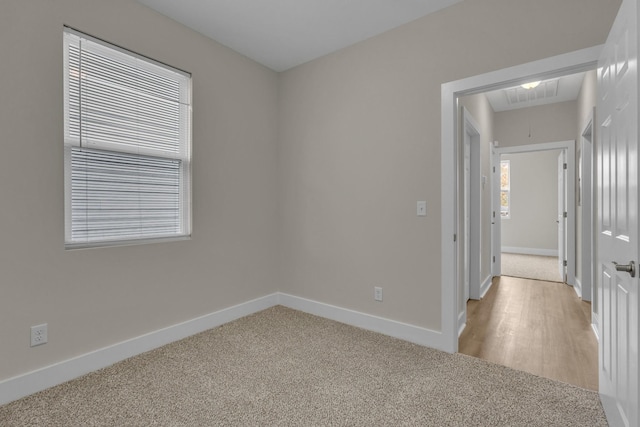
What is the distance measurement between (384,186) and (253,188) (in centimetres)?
137

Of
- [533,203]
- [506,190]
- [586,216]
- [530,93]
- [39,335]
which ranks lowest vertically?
[39,335]

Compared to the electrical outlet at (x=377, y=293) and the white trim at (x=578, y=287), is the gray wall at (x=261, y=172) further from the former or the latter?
the white trim at (x=578, y=287)

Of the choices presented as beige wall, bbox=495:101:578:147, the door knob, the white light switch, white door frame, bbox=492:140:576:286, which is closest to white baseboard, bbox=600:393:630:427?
the door knob

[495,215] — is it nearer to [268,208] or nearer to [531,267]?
[531,267]

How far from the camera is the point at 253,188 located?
3381 millimetres

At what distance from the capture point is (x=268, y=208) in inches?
141

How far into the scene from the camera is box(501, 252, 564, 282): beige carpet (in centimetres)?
523

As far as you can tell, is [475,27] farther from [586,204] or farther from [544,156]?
[544,156]

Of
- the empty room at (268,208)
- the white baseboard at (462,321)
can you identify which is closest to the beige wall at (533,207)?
the empty room at (268,208)

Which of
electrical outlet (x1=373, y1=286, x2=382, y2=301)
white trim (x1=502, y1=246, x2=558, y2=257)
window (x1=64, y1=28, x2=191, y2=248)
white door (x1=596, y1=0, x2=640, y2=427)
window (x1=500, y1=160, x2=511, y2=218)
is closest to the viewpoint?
white door (x1=596, y1=0, x2=640, y2=427)

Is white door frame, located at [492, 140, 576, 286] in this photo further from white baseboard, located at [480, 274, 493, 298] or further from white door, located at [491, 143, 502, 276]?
white baseboard, located at [480, 274, 493, 298]

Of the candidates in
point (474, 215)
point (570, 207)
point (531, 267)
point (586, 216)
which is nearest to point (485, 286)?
point (474, 215)

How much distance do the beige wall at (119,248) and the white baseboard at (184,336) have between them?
0.19 feet

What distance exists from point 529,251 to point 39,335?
28.6 ft
